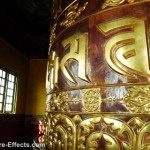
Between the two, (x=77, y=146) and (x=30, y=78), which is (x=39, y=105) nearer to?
(x=30, y=78)

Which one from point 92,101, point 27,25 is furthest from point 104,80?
point 27,25

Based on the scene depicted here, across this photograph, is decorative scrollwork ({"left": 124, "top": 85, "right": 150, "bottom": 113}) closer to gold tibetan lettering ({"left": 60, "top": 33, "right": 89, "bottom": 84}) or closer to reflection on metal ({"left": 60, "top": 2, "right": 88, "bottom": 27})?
gold tibetan lettering ({"left": 60, "top": 33, "right": 89, "bottom": 84})

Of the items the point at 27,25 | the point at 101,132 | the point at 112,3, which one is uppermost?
the point at 27,25

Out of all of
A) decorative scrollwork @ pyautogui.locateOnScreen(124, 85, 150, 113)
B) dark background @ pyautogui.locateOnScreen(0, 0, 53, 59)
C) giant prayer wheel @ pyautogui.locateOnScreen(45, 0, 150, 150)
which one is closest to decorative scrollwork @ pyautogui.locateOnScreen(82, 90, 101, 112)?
giant prayer wheel @ pyautogui.locateOnScreen(45, 0, 150, 150)

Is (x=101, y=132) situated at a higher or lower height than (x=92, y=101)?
lower

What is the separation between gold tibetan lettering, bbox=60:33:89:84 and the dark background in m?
3.97

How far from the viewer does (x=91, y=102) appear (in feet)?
3.13

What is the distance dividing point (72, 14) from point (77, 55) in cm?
34

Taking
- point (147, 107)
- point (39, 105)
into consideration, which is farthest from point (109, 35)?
point (39, 105)

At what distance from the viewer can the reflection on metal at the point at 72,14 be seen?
1181mm

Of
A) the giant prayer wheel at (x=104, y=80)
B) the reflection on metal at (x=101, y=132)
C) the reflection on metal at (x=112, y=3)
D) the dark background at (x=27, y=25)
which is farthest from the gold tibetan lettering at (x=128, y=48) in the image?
the dark background at (x=27, y=25)

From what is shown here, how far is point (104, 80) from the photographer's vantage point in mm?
938

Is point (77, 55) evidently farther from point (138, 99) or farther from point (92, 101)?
point (138, 99)

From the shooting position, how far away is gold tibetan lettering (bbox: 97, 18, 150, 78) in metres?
0.86
